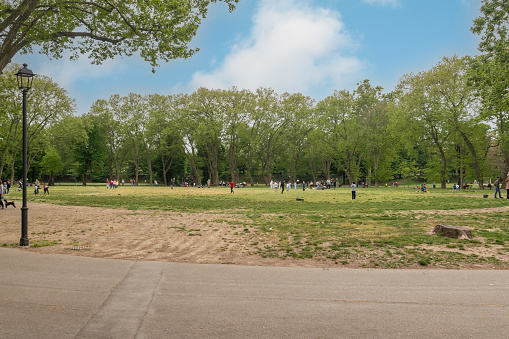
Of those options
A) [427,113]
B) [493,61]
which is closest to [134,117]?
[427,113]

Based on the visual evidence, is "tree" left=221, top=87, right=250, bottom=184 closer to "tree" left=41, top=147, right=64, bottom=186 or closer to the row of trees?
the row of trees

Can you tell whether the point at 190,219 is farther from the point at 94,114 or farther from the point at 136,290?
the point at 94,114

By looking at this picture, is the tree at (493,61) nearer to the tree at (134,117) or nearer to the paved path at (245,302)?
the paved path at (245,302)

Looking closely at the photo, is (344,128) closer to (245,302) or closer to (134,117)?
(134,117)

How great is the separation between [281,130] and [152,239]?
59.7 meters

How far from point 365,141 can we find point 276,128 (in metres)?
17.4

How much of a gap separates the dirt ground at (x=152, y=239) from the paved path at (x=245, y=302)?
42.3 inches

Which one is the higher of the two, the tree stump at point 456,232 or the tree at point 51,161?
the tree at point 51,161

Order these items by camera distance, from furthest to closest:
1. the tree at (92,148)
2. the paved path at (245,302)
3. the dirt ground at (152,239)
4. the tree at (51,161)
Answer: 1. the tree at (92,148)
2. the tree at (51,161)
3. the dirt ground at (152,239)
4. the paved path at (245,302)

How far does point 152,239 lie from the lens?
986 cm

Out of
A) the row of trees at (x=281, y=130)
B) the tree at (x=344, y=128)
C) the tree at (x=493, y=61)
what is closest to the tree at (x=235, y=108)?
the row of trees at (x=281, y=130)

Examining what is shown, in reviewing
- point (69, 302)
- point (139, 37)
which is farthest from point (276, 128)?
point (69, 302)

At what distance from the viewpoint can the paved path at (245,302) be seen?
391 centimetres

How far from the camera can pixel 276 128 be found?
6838 centimetres
